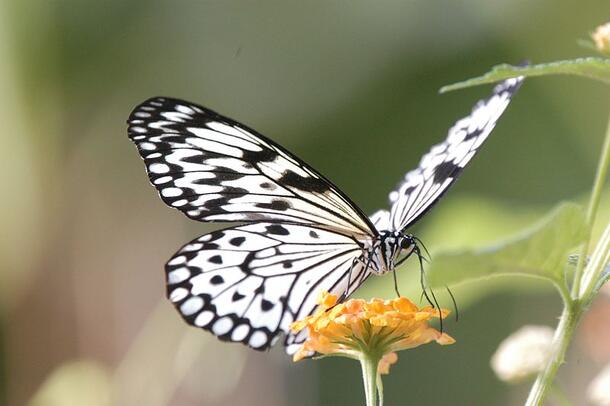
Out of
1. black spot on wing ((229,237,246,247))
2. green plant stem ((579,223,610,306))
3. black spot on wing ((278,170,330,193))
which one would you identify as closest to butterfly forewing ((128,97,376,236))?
black spot on wing ((278,170,330,193))

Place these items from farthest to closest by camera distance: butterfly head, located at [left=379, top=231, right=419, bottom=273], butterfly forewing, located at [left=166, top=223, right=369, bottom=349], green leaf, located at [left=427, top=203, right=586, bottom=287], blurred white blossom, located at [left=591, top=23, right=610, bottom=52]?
butterfly forewing, located at [left=166, top=223, right=369, bottom=349] < butterfly head, located at [left=379, top=231, right=419, bottom=273] < blurred white blossom, located at [left=591, top=23, right=610, bottom=52] < green leaf, located at [left=427, top=203, right=586, bottom=287]

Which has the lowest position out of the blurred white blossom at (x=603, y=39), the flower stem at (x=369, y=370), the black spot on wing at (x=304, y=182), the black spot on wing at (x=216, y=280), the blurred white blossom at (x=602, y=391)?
the flower stem at (x=369, y=370)

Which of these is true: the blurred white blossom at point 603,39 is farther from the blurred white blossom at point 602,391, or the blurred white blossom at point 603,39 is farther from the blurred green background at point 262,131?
the blurred green background at point 262,131

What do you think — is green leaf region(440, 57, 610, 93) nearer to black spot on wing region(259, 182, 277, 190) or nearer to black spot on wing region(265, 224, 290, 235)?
black spot on wing region(259, 182, 277, 190)

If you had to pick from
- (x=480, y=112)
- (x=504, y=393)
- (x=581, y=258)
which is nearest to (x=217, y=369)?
(x=480, y=112)

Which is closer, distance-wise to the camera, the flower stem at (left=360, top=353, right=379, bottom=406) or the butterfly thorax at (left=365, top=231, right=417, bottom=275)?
the flower stem at (left=360, top=353, right=379, bottom=406)

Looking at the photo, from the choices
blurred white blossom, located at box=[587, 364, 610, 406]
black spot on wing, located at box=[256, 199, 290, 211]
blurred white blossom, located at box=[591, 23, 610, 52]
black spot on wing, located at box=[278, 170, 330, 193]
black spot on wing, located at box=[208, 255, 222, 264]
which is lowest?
blurred white blossom, located at box=[587, 364, 610, 406]

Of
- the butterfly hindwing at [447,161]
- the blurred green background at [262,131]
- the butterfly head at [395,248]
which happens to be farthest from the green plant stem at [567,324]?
the blurred green background at [262,131]
